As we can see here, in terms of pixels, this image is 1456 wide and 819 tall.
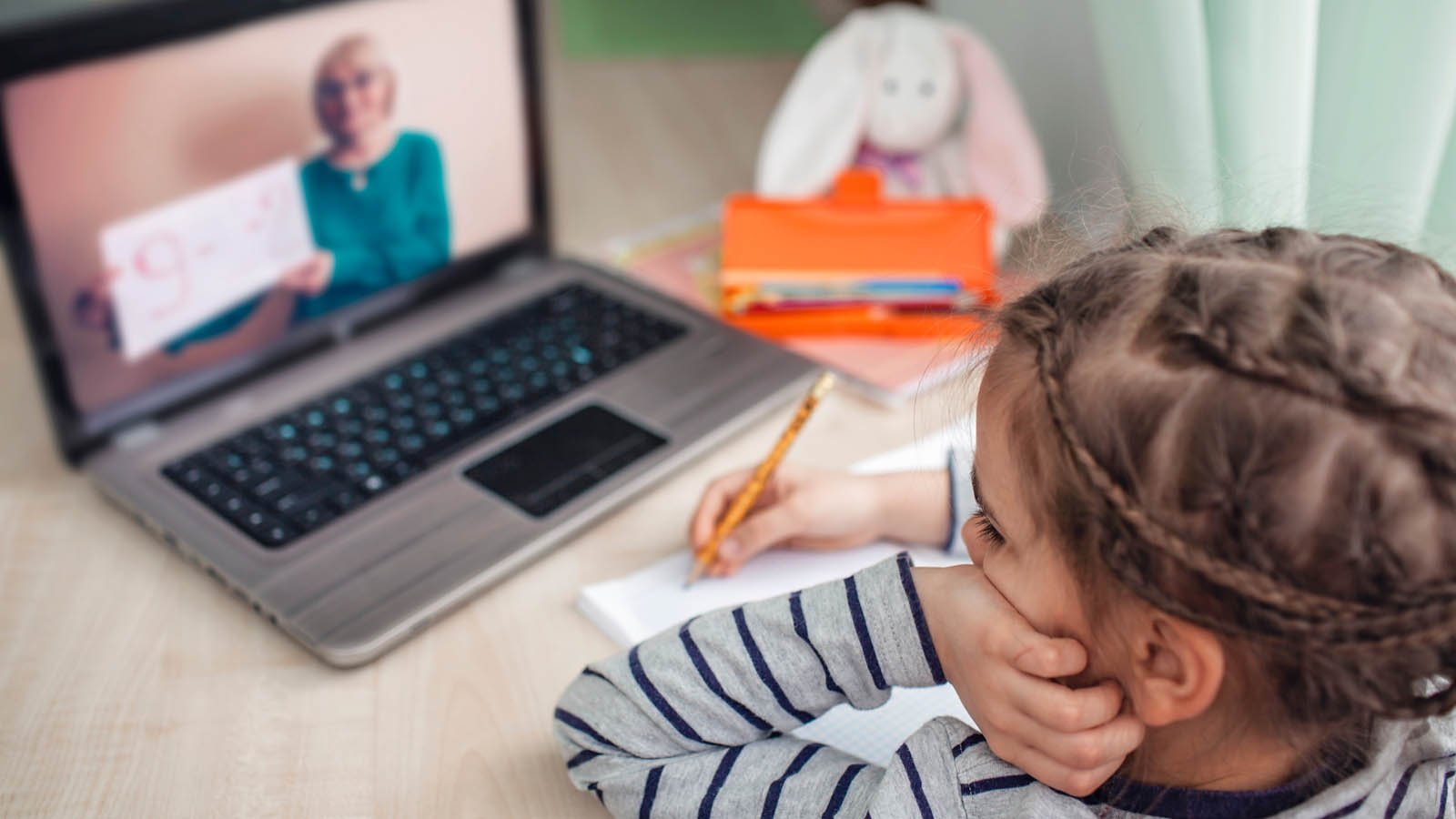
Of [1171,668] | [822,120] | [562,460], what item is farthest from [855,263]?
[1171,668]

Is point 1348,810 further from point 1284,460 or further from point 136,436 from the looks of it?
point 136,436

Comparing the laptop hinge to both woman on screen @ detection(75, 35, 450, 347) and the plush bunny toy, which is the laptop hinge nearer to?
woman on screen @ detection(75, 35, 450, 347)

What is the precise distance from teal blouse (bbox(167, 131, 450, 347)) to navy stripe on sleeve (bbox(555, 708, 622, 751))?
0.38 m

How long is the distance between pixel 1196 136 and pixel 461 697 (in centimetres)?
53

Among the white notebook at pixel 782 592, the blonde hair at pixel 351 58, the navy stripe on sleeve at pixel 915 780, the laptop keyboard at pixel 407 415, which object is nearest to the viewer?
the navy stripe on sleeve at pixel 915 780

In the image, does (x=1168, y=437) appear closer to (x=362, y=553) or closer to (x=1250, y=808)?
(x=1250, y=808)

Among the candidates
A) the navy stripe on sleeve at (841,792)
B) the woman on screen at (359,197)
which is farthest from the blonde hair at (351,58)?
the navy stripe on sleeve at (841,792)

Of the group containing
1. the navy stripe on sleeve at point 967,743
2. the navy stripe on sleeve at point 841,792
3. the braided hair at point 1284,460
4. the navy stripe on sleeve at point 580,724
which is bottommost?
the navy stripe on sleeve at point 841,792

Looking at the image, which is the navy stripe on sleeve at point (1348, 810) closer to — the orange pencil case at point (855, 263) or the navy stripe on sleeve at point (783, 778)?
the navy stripe on sleeve at point (783, 778)

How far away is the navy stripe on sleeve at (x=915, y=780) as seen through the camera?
459 mm

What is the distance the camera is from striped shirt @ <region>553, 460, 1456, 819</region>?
47cm

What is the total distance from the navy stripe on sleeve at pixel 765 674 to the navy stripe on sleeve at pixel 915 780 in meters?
0.06

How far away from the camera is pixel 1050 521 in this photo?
425 mm

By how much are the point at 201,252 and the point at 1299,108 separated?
652 millimetres
